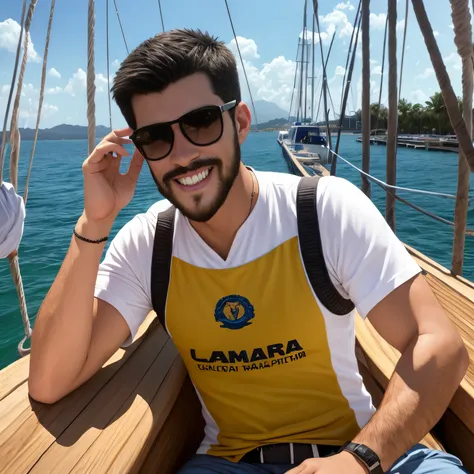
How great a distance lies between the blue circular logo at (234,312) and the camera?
1.26m

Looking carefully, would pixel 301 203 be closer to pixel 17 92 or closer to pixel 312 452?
pixel 312 452

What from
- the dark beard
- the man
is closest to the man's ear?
the man

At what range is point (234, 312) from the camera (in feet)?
4.16

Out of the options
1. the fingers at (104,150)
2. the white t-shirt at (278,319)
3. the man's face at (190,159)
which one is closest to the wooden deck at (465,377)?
the white t-shirt at (278,319)

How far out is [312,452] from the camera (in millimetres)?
1269

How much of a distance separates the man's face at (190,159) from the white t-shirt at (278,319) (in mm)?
119

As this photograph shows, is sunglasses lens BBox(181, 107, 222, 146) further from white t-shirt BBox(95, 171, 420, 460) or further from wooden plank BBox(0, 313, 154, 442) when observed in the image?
wooden plank BBox(0, 313, 154, 442)

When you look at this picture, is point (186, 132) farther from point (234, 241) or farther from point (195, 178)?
Result: point (234, 241)

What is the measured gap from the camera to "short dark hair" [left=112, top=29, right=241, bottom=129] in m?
1.29

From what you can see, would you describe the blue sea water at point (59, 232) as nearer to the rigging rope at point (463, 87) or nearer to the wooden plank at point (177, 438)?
the wooden plank at point (177, 438)

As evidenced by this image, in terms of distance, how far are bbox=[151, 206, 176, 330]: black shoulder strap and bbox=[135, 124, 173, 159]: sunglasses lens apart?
244 mm

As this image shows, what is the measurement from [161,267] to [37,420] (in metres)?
0.53

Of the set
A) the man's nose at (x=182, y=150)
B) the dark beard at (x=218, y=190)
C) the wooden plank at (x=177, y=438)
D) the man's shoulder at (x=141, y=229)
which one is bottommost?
the wooden plank at (x=177, y=438)

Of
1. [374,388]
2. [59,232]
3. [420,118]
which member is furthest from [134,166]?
[420,118]
